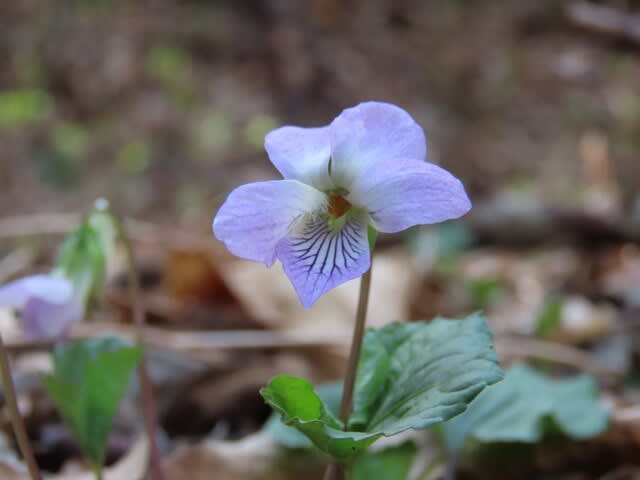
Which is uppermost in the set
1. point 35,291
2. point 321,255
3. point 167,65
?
point 321,255

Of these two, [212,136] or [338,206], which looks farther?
[212,136]

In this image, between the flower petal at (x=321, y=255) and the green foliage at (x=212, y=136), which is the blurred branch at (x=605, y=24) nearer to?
the flower petal at (x=321, y=255)

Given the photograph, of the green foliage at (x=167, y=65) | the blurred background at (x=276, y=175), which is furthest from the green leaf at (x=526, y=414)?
the green foliage at (x=167, y=65)

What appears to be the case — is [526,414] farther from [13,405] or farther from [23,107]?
[23,107]

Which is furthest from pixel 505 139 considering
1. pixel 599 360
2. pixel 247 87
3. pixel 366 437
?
pixel 366 437

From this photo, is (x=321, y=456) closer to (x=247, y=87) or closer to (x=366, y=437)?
(x=366, y=437)

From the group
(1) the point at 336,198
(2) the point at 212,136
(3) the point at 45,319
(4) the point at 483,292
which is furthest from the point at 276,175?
(1) the point at 336,198
